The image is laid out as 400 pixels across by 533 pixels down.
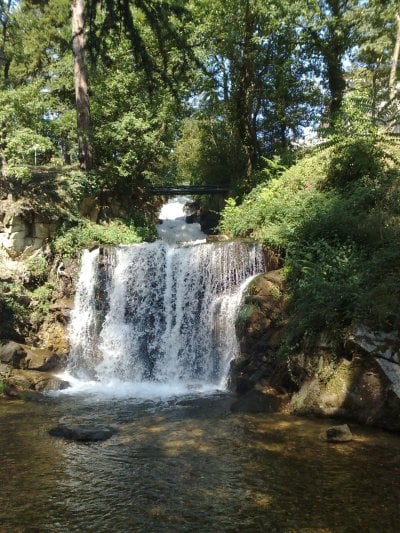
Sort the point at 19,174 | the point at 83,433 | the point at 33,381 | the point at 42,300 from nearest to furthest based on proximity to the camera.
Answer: the point at 83,433, the point at 33,381, the point at 42,300, the point at 19,174

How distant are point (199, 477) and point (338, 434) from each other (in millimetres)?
2282

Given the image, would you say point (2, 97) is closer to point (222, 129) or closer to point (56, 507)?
point (222, 129)

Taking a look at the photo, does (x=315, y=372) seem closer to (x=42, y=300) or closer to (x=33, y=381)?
(x=33, y=381)

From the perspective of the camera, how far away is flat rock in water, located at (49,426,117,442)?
724 centimetres

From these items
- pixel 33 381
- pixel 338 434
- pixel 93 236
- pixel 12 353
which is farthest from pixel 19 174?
pixel 338 434

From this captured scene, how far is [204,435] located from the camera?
7.29m

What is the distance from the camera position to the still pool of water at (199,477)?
470cm

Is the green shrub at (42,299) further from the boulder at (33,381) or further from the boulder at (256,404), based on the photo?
the boulder at (256,404)

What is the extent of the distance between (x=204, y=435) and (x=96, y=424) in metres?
1.99

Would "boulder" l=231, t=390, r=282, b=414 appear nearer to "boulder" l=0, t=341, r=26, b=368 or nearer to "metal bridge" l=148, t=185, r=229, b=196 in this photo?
"boulder" l=0, t=341, r=26, b=368

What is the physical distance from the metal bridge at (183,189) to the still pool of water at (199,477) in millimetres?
12662

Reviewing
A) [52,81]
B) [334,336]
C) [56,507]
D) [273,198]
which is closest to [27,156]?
[52,81]

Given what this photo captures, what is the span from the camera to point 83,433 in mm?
7281

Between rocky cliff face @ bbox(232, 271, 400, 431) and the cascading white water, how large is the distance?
3.26 feet
